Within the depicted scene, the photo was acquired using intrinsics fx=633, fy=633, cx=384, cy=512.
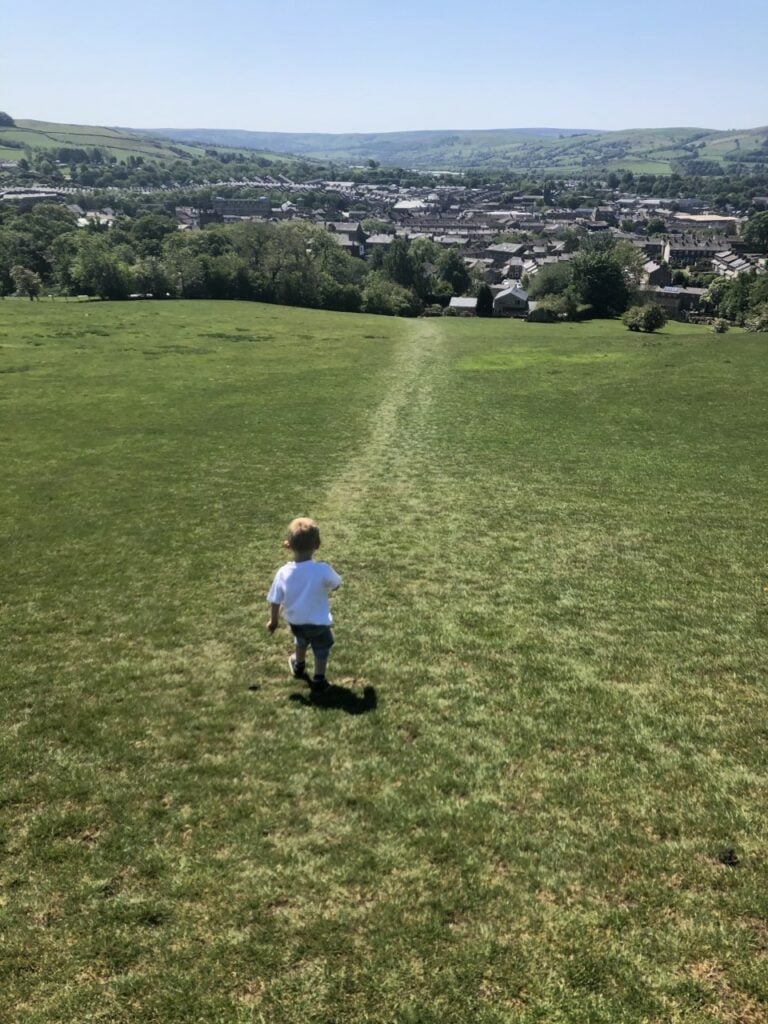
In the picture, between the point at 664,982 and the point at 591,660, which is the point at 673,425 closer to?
the point at 591,660

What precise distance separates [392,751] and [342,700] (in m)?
1.59

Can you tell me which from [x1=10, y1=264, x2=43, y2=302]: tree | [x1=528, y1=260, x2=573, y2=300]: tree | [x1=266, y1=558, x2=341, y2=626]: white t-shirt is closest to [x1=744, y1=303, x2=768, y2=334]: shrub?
[x1=528, y1=260, x2=573, y2=300]: tree

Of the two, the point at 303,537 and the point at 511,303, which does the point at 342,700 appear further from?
the point at 511,303

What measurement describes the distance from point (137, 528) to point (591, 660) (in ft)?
45.7

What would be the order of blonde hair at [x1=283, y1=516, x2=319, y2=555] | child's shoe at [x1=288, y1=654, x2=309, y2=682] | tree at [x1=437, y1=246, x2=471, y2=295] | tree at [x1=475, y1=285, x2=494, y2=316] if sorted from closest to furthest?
blonde hair at [x1=283, y1=516, x2=319, y2=555] → child's shoe at [x1=288, y1=654, x2=309, y2=682] → tree at [x1=475, y1=285, x2=494, y2=316] → tree at [x1=437, y1=246, x2=471, y2=295]

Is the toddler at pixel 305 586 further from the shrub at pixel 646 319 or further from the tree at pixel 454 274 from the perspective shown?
the tree at pixel 454 274

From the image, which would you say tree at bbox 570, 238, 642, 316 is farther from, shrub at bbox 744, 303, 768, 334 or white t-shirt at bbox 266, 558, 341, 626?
white t-shirt at bbox 266, 558, 341, 626

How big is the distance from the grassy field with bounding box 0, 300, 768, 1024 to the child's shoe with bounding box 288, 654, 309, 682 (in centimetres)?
23

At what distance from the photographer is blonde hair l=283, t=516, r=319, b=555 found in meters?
9.95

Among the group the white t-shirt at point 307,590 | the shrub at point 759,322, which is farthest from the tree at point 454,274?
the white t-shirt at point 307,590

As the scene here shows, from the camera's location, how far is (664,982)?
19.3 feet

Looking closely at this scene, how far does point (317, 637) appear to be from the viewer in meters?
10.4

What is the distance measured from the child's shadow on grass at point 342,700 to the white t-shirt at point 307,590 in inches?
54.8

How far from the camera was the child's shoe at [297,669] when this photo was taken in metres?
11.2
